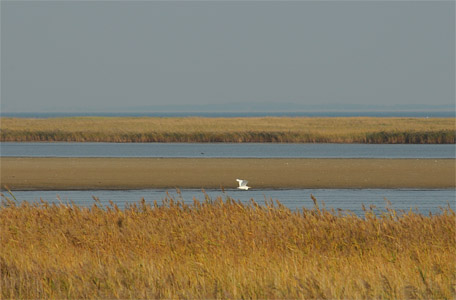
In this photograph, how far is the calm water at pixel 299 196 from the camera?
22562 millimetres

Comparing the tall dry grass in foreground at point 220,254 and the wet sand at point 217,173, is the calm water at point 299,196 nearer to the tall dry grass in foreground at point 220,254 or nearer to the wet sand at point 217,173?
the wet sand at point 217,173

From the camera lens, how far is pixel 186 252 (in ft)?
40.2

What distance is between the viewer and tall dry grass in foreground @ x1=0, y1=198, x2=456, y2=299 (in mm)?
8992

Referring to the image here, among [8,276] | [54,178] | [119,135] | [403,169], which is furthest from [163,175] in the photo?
[119,135]

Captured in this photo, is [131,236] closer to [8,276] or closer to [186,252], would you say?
[186,252]

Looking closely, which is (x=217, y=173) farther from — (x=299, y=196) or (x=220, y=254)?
(x=220, y=254)

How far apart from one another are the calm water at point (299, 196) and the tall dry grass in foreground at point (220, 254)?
740 cm

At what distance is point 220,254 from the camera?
38.9 ft

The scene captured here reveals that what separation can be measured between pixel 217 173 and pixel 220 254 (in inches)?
868

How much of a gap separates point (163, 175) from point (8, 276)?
2276 centimetres

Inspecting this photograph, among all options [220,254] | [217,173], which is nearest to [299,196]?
[217,173]

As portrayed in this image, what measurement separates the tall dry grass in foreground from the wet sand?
1382cm

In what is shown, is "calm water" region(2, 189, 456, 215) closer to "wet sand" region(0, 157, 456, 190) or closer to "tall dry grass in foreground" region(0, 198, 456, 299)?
"wet sand" region(0, 157, 456, 190)

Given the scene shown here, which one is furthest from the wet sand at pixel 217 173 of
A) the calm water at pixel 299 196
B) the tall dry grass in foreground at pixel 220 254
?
the tall dry grass in foreground at pixel 220 254
